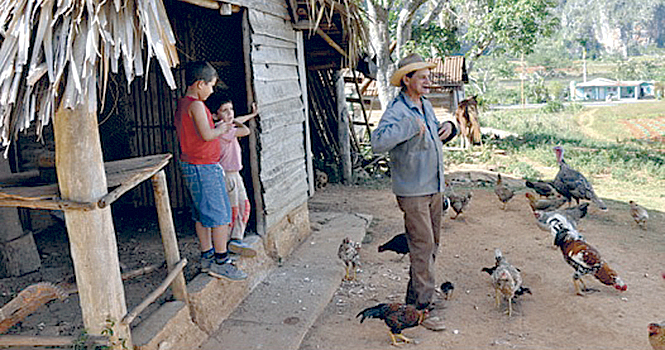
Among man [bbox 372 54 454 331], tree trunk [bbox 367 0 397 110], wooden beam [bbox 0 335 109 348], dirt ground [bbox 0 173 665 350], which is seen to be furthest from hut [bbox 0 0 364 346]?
tree trunk [bbox 367 0 397 110]

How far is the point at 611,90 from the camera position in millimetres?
58719

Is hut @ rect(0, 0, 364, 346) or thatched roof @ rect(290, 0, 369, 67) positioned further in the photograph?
thatched roof @ rect(290, 0, 369, 67)

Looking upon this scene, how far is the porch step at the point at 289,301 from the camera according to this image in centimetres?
468

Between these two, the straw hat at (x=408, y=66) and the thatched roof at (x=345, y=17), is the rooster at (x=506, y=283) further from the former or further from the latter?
the thatched roof at (x=345, y=17)

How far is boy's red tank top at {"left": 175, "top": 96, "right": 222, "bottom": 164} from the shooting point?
15.9 ft

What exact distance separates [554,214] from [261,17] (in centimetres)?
425

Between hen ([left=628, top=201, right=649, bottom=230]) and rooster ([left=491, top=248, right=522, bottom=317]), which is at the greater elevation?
rooster ([left=491, top=248, right=522, bottom=317])

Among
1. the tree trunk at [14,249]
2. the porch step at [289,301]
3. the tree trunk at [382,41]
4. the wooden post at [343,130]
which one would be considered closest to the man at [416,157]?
the porch step at [289,301]

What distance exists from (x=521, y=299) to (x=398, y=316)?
1769 mm

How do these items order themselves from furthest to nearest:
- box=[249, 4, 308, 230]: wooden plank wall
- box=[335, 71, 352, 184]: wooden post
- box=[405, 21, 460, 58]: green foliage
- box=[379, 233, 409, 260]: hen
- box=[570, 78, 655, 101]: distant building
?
box=[570, 78, 655, 101]: distant building
box=[405, 21, 460, 58]: green foliage
box=[335, 71, 352, 184]: wooden post
box=[379, 233, 409, 260]: hen
box=[249, 4, 308, 230]: wooden plank wall

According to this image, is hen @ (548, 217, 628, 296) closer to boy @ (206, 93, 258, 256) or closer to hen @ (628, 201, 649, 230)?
hen @ (628, 201, 649, 230)

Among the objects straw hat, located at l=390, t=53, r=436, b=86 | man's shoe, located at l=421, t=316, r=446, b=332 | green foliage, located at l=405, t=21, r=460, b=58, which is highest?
green foliage, located at l=405, t=21, r=460, b=58

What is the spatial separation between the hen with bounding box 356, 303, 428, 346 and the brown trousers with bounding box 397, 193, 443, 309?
251mm

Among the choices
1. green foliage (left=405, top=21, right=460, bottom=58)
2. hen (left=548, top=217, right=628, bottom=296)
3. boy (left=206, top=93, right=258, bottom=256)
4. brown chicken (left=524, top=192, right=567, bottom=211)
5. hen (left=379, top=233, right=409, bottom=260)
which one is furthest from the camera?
green foliage (left=405, top=21, right=460, bottom=58)
